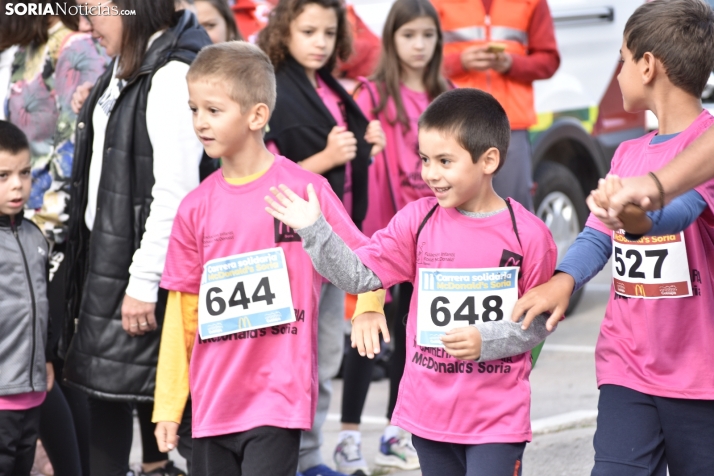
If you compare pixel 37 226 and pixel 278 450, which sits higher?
pixel 37 226

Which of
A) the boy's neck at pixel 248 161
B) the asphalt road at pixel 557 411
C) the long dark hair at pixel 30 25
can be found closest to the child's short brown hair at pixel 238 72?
the boy's neck at pixel 248 161

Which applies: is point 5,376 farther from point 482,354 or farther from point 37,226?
point 482,354

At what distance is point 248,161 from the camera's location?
3447mm

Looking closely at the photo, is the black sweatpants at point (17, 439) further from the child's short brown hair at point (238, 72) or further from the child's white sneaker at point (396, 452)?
the child's white sneaker at point (396, 452)

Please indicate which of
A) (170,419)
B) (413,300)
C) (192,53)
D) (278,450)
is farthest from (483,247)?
(192,53)

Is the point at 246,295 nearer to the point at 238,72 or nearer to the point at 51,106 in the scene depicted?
the point at 238,72

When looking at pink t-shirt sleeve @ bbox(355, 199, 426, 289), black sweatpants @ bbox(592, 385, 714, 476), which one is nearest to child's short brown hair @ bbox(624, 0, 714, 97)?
pink t-shirt sleeve @ bbox(355, 199, 426, 289)

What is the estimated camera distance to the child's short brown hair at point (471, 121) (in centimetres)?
309

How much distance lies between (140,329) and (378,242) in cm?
107

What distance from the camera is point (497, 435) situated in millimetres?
2975

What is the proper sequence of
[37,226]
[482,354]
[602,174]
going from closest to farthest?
1. [482,354]
2. [37,226]
3. [602,174]

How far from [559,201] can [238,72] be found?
469 centimetres

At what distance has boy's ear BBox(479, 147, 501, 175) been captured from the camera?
3.11 meters

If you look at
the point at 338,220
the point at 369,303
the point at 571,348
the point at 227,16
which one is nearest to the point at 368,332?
the point at 369,303
